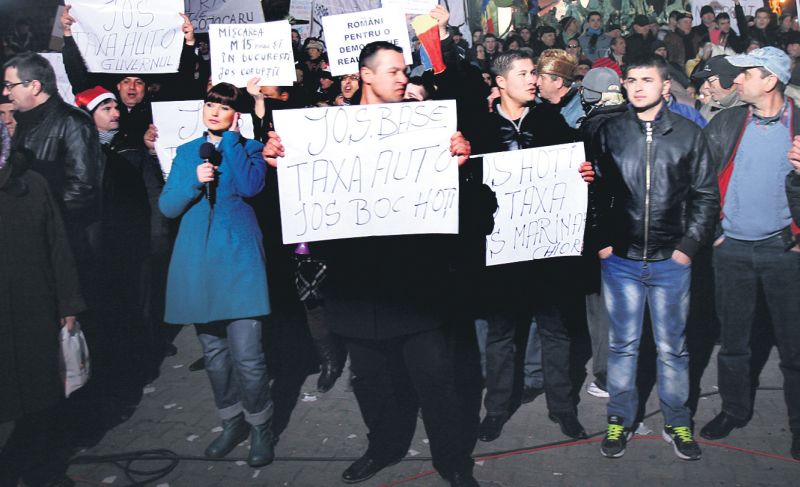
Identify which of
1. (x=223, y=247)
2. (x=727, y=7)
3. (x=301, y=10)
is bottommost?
(x=223, y=247)

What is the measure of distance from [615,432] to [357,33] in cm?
424

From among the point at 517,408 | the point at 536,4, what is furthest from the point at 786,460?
the point at 536,4

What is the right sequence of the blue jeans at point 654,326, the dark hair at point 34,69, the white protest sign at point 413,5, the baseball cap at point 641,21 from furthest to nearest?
1. the baseball cap at point 641,21
2. the white protest sign at point 413,5
3. the dark hair at point 34,69
4. the blue jeans at point 654,326

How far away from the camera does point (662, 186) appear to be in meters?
4.24

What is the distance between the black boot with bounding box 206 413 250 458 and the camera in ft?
15.4

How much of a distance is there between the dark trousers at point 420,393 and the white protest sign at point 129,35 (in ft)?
11.7

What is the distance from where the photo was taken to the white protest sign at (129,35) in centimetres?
650

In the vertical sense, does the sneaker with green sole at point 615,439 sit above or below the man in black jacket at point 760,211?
below

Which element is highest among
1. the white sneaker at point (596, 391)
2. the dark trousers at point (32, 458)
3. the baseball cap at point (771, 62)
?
the baseball cap at point (771, 62)

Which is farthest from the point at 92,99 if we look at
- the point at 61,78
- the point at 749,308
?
the point at 749,308

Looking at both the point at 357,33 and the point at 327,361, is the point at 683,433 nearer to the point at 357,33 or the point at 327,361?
the point at 327,361

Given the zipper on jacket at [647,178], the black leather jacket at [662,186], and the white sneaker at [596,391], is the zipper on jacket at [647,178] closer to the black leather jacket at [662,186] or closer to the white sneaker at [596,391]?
the black leather jacket at [662,186]

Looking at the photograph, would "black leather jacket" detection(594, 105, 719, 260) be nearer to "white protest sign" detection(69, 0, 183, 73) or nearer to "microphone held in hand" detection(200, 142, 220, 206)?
"microphone held in hand" detection(200, 142, 220, 206)

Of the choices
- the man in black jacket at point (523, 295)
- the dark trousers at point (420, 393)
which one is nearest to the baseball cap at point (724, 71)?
the man in black jacket at point (523, 295)
